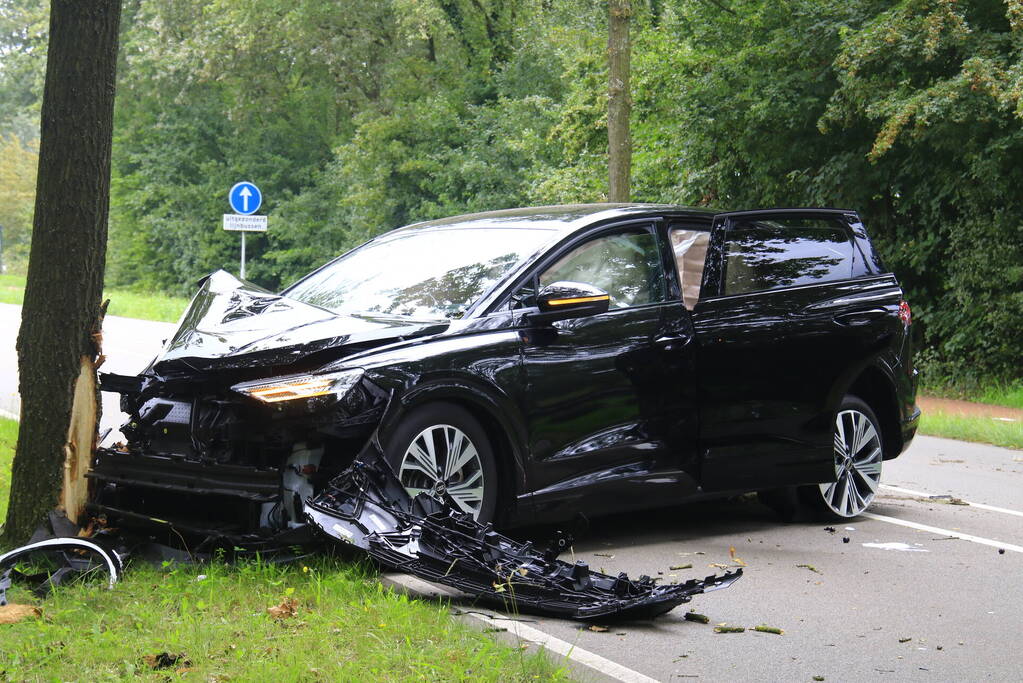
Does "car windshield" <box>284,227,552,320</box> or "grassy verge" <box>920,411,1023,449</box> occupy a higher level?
"car windshield" <box>284,227,552,320</box>

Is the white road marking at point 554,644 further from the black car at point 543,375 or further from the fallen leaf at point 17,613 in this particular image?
the fallen leaf at point 17,613

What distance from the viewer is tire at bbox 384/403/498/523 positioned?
5719 millimetres

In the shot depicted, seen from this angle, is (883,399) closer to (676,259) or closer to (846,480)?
(846,480)

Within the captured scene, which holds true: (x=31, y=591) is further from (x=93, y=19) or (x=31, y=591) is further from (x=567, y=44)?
(x=567, y=44)

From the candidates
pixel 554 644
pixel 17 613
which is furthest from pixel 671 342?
pixel 17 613

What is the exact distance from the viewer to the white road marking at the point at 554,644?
178 inches

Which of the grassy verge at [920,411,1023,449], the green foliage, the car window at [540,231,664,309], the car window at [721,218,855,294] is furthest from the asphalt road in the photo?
the green foliage

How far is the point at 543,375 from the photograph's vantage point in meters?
6.29

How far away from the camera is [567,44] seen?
32406mm

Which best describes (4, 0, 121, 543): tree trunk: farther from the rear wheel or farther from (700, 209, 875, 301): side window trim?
the rear wheel

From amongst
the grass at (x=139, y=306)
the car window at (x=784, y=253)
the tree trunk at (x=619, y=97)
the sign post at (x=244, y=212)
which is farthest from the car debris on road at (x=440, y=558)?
the grass at (x=139, y=306)

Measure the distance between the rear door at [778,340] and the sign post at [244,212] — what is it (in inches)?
678

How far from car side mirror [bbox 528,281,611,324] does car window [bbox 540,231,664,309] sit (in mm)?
215

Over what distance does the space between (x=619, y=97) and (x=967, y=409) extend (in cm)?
695
